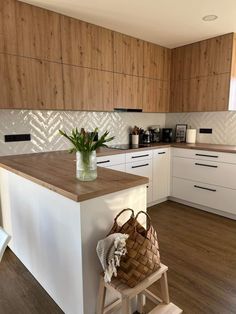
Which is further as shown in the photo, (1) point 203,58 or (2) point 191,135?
(2) point 191,135

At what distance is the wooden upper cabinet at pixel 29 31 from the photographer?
211 centimetres

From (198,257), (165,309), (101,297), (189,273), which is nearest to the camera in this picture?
(101,297)

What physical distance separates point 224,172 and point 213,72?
141cm

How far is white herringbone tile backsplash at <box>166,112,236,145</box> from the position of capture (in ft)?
11.1

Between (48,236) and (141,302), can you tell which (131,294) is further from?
(48,236)

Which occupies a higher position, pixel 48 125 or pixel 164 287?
pixel 48 125

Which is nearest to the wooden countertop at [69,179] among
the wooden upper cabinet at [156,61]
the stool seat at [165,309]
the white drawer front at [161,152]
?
the stool seat at [165,309]

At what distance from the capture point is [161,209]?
133 inches

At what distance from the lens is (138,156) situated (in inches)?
123

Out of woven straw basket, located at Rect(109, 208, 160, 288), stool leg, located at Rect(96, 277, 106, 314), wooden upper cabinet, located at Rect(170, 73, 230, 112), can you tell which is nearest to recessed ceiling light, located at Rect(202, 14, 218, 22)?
wooden upper cabinet, located at Rect(170, 73, 230, 112)

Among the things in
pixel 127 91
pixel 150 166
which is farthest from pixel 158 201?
pixel 127 91

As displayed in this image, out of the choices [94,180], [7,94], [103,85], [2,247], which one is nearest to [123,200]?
[94,180]

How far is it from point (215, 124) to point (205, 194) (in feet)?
3.63

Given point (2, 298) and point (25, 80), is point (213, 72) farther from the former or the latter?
point (2, 298)
